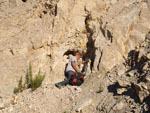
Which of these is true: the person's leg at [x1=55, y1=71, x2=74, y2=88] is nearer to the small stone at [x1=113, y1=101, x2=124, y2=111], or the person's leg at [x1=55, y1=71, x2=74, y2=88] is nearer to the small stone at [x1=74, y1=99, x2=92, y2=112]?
the small stone at [x1=74, y1=99, x2=92, y2=112]

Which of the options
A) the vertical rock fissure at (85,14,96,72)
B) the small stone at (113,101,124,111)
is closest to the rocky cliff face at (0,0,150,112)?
the vertical rock fissure at (85,14,96,72)

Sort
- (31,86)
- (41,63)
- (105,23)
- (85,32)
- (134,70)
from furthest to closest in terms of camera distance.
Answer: (85,32)
(105,23)
(41,63)
(31,86)
(134,70)

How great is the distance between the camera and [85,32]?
696cm

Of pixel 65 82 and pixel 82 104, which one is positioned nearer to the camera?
pixel 82 104

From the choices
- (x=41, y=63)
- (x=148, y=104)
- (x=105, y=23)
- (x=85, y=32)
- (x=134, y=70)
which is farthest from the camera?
(x=85, y=32)

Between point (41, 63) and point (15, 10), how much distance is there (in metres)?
2.32

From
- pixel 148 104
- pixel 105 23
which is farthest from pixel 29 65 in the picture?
pixel 148 104

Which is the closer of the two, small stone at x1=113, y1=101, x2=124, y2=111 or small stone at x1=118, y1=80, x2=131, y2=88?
small stone at x1=113, y1=101, x2=124, y2=111

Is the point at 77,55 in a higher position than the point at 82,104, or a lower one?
higher

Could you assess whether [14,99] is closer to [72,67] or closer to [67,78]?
[67,78]

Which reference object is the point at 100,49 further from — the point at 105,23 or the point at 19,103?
the point at 19,103

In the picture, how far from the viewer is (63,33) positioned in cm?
653

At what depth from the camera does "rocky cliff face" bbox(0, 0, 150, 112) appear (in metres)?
5.83

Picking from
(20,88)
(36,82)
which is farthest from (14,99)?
(36,82)
